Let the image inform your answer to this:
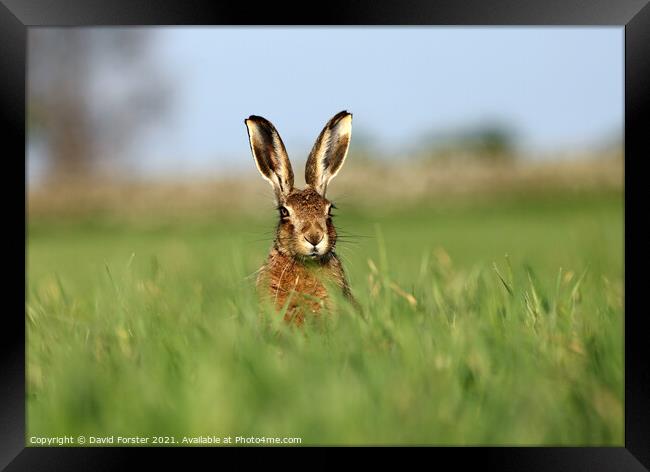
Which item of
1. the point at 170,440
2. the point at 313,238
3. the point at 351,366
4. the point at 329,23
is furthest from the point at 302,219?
the point at 170,440

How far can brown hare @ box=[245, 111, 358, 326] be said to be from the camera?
139 inches

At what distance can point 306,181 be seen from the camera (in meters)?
3.93

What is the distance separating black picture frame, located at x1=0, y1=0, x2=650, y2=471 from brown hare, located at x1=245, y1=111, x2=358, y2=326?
0.78 m

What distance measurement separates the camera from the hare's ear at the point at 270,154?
11.5ft

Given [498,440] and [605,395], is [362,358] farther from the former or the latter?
[605,395]

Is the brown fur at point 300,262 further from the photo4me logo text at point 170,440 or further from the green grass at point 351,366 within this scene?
the photo4me logo text at point 170,440

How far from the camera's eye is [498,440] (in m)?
2.25

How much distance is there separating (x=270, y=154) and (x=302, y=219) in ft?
1.33

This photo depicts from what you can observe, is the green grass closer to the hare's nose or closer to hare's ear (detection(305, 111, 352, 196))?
the hare's nose

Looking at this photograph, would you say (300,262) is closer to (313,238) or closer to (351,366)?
(313,238)

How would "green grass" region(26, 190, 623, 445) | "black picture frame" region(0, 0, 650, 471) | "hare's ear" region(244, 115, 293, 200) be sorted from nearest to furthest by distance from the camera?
"green grass" region(26, 190, 623, 445) → "black picture frame" region(0, 0, 650, 471) → "hare's ear" region(244, 115, 293, 200)

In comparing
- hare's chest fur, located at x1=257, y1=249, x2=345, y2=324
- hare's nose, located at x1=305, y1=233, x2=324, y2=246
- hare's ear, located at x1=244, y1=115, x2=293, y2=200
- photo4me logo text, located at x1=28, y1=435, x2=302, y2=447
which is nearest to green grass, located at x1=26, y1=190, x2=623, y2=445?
photo4me logo text, located at x1=28, y1=435, x2=302, y2=447

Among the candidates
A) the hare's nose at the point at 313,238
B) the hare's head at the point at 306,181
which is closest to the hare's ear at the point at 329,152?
the hare's head at the point at 306,181

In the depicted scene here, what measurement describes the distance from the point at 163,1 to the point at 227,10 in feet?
0.82
